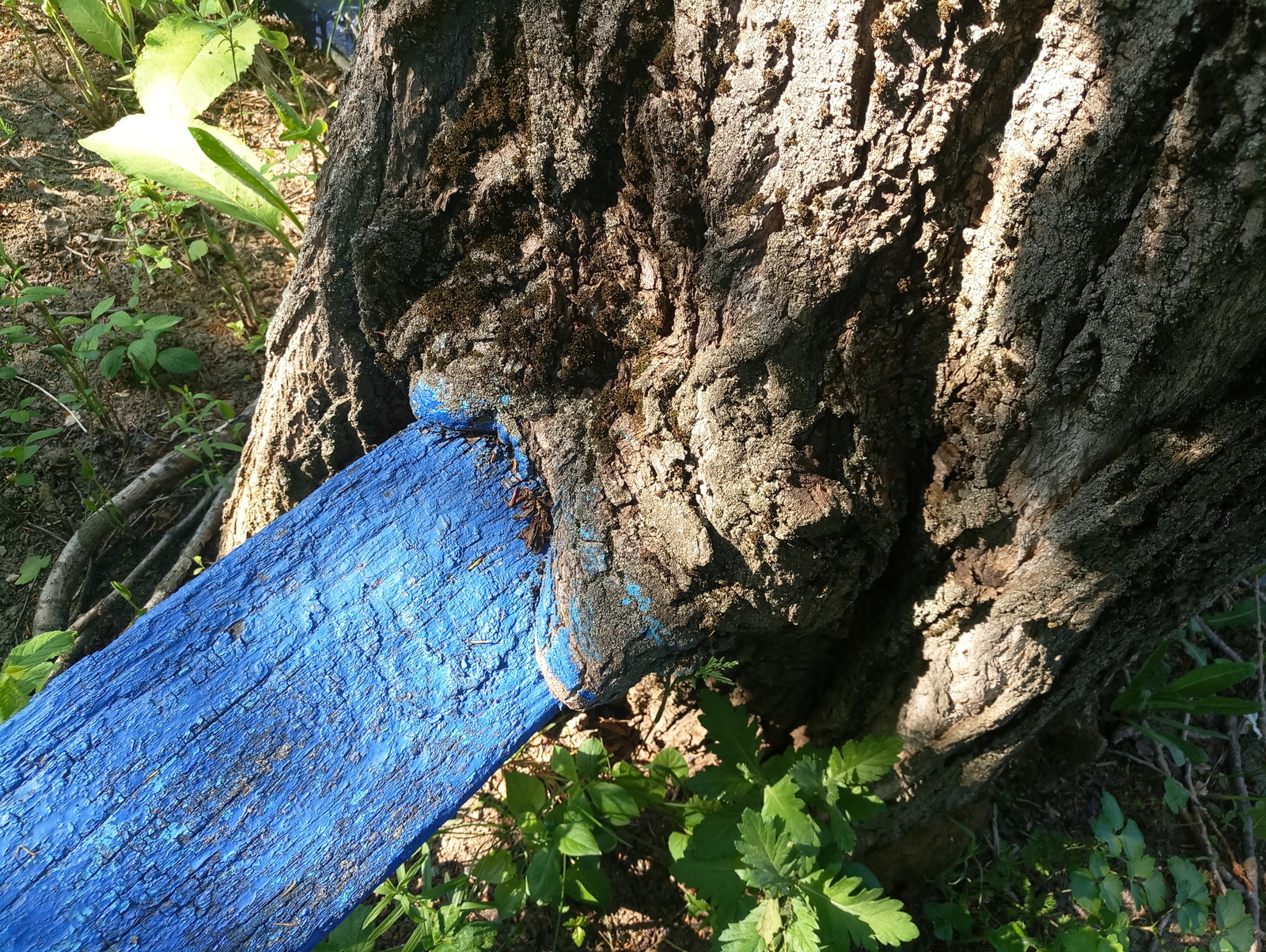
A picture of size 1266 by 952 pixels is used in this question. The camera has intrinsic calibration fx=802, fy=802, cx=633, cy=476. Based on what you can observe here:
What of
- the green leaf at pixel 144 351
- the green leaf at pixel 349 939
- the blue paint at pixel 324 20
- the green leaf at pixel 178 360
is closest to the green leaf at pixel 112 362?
the green leaf at pixel 144 351

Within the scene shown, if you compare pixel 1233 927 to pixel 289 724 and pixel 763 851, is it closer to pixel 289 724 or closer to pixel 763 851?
pixel 763 851

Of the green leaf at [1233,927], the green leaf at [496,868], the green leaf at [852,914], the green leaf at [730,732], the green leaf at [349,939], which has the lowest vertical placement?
the green leaf at [1233,927]

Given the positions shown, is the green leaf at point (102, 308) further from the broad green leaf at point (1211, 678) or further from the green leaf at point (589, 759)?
the broad green leaf at point (1211, 678)

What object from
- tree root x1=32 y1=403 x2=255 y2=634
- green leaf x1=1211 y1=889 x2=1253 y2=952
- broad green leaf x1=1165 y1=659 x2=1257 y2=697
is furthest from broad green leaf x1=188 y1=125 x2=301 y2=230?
green leaf x1=1211 y1=889 x2=1253 y2=952

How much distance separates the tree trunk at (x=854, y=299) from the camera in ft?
3.31

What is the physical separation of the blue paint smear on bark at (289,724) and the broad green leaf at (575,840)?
562mm

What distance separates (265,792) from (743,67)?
1.37m

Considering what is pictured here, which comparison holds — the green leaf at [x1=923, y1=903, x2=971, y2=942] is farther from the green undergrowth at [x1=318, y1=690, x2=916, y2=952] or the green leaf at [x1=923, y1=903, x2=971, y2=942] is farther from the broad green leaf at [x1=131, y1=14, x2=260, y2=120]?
the broad green leaf at [x1=131, y1=14, x2=260, y2=120]

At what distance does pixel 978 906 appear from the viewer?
233 cm

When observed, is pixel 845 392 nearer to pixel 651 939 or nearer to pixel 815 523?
pixel 815 523

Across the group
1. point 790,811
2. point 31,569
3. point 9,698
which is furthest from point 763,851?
point 31,569

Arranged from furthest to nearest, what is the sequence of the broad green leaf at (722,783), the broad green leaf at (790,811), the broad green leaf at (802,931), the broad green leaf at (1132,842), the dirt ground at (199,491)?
the dirt ground at (199,491), the broad green leaf at (1132,842), the broad green leaf at (722,783), the broad green leaf at (790,811), the broad green leaf at (802,931)

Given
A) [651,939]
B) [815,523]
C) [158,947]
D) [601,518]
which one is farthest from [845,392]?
[651,939]

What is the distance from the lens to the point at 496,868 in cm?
205
